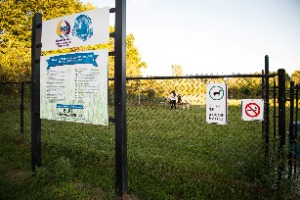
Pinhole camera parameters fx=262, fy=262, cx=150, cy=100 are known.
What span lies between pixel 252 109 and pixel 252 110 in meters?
0.01

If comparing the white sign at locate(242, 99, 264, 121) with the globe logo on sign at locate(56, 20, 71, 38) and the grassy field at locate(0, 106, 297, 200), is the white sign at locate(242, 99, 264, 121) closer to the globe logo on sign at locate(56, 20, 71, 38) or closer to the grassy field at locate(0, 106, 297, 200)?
the grassy field at locate(0, 106, 297, 200)

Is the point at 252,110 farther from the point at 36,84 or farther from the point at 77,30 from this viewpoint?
the point at 36,84

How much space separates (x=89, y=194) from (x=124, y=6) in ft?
9.36

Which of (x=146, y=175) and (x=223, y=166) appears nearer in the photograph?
(x=146, y=175)

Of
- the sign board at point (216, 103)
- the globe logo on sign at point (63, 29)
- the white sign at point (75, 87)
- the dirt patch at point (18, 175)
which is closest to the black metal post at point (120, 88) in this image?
the white sign at point (75, 87)

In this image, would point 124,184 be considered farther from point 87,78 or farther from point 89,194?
point 87,78

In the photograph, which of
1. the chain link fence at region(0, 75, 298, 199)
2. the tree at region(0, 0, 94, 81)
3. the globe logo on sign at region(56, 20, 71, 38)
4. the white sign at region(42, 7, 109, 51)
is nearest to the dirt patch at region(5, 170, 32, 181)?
the chain link fence at region(0, 75, 298, 199)

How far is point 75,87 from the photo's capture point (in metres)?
4.34

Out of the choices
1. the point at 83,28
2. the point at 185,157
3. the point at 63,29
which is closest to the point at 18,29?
the point at 63,29

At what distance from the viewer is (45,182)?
443cm

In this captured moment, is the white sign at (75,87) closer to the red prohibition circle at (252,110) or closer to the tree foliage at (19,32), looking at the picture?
the red prohibition circle at (252,110)

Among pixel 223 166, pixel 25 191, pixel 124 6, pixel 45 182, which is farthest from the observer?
pixel 223 166

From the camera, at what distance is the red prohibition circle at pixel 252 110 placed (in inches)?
148

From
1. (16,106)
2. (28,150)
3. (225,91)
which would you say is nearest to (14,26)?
(16,106)
